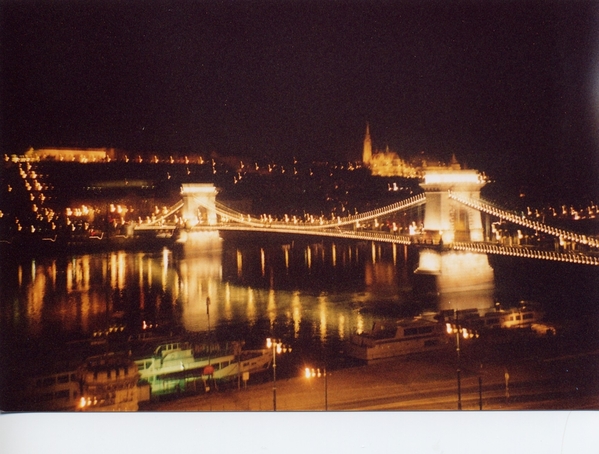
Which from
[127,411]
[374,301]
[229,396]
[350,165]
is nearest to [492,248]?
[374,301]

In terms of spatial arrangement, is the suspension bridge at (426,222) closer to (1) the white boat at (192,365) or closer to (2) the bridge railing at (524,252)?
(2) the bridge railing at (524,252)

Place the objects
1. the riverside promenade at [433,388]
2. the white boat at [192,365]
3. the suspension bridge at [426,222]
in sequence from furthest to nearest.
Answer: the suspension bridge at [426,222] → the white boat at [192,365] → the riverside promenade at [433,388]

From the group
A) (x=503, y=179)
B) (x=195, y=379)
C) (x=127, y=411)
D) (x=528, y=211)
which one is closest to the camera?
(x=127, y=411)

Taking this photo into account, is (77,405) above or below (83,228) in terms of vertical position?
below

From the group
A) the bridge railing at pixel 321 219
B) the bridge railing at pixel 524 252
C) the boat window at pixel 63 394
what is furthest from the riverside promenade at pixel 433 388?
the bridge railing at pixel 321 219

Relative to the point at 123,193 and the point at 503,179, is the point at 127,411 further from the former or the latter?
the point at 503,179

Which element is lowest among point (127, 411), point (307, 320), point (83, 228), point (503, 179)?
point (127, 411)

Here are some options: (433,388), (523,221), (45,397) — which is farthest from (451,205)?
(45,397)

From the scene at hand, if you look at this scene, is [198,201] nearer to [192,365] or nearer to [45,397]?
[192,365]
